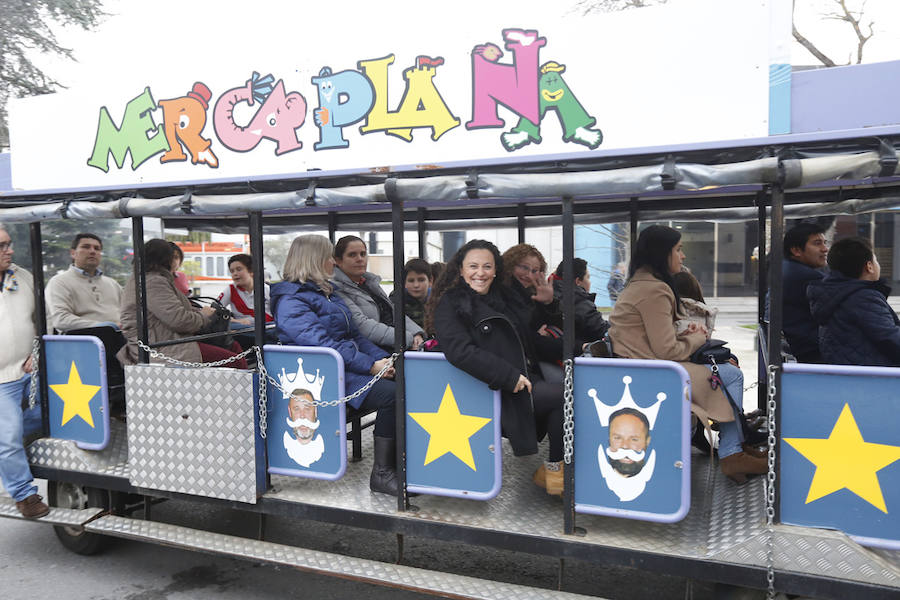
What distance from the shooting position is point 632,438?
124 inches

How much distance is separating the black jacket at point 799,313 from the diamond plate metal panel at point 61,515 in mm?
4659

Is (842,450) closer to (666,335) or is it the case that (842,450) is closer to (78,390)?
(666,335)

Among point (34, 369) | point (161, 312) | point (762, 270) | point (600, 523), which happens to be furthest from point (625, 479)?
point (34, 369)

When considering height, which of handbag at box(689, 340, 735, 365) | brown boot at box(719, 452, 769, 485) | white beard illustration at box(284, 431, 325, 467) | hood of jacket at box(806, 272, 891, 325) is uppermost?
hood of jacket at box(806, 272, 891, 325)

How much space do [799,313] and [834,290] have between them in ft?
2.32

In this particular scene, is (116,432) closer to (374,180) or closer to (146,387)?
(146,387)

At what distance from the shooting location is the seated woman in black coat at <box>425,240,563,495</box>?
3.38m

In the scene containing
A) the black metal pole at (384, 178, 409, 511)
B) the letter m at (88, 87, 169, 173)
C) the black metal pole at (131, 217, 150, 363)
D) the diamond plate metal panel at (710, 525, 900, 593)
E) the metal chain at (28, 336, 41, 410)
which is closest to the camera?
the diamond plate metal panel at (710, 525, 900, 593)

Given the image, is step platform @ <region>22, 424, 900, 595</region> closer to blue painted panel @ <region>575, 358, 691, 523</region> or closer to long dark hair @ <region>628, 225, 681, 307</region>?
blue painted panel @ <region>575, 358, 691, 523</region>

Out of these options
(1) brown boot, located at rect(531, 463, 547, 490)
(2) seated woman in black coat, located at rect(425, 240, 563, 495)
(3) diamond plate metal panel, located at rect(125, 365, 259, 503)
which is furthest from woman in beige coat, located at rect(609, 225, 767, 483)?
(3) diamond plate metal panel, located at rect(125, 365, 259, 503)

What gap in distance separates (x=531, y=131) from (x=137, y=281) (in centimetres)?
268

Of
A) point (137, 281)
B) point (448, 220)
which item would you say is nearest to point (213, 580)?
point (137, 281)

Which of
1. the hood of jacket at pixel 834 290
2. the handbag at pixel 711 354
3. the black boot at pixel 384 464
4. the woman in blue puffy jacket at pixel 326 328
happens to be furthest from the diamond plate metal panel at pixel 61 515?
the hood of jacket at pixel 834 290

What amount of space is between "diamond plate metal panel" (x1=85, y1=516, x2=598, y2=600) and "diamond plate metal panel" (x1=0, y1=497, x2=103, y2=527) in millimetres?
98
